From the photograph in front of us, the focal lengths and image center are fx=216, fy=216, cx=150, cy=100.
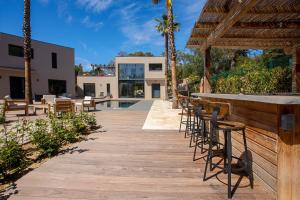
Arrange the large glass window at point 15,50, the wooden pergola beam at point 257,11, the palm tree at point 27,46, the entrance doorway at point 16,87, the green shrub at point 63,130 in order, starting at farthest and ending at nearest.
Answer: the entrance doorway at point 16,87 → the large glass window at point 15,50 → the palm tree at point 27,46 → the green shrub at point 63,130 → the wooden pergola beam at point 257,11

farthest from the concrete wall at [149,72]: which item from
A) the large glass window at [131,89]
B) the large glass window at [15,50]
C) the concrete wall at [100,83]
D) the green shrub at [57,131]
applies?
the green shrub at [57,131]

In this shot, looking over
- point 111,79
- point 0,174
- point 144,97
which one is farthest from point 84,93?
point 0,174

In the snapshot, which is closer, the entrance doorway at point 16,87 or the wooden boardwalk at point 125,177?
the wooden boardwalk at point 125,177

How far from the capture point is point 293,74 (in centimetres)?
636

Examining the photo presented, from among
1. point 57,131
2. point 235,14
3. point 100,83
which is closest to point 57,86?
point 100,83

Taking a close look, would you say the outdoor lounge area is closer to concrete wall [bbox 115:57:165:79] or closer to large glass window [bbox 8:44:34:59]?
large glass window [bbox 8:44:34:59]

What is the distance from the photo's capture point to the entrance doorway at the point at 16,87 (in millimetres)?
19922

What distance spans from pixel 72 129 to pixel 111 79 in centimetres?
2524

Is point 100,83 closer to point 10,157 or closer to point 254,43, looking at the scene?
point 254,43

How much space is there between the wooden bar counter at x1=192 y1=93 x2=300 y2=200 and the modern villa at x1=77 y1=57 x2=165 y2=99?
26.6 metres

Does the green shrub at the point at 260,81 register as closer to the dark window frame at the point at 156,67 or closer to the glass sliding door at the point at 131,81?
the dark window frame at the point at 156,67

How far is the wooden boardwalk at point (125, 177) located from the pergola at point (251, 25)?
102 inches

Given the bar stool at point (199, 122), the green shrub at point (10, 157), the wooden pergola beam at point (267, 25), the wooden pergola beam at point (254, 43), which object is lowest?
the green shrub at point (10, 157)

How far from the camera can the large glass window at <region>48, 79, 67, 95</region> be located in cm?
2436
